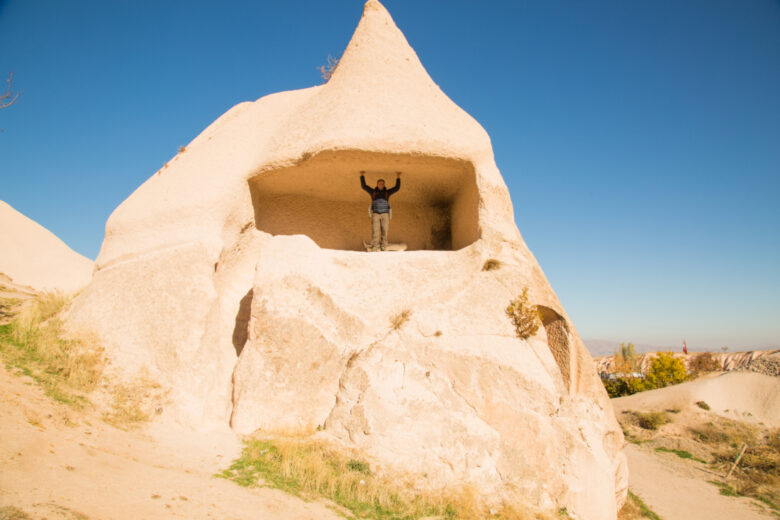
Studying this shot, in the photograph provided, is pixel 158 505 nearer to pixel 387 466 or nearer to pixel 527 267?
pixel 387 466

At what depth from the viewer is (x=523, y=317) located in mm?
5227

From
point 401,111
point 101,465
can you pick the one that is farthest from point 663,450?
point 101,465

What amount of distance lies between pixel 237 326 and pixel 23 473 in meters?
2.97

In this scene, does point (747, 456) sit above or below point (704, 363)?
below

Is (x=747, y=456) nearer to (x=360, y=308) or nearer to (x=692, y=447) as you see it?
(x=692, y=447)

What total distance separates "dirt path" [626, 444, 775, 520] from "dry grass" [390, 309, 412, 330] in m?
6.82

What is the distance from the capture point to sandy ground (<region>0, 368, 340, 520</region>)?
2.39m

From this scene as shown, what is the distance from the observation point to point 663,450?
12.4 metres

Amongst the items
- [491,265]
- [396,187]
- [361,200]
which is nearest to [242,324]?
[396,187]

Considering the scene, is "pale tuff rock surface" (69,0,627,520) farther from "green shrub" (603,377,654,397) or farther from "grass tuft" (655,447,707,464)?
"green shrub" (603,377,654,397)

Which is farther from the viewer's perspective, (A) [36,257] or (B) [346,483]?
(A) [36,257]

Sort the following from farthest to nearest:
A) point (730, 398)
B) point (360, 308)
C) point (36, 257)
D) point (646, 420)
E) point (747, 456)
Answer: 1. point (36, 257)
2. point (730, 398)
3. point (646, 420)
4. point (747, 456)
5. point (360, 308)

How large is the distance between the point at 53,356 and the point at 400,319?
3.79m

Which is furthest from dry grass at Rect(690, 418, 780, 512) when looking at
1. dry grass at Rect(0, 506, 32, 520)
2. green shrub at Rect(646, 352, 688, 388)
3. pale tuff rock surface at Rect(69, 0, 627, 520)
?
dry grass at Rect(0, 506, 32, 520)
